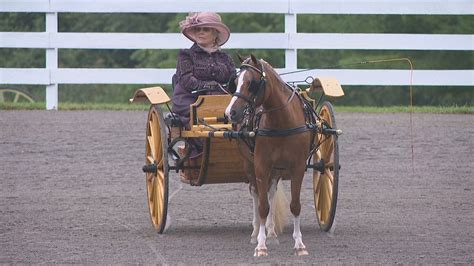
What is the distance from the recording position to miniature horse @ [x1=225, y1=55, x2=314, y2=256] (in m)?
8.50

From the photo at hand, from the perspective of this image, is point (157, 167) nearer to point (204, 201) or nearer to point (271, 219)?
point (271, 219)

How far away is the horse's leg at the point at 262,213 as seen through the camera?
8.61 m

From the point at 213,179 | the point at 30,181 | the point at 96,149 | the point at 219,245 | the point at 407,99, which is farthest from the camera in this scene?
the point at 407,99

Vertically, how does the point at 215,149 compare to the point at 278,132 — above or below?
below

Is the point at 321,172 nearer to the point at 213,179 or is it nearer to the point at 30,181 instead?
the point at 213,179

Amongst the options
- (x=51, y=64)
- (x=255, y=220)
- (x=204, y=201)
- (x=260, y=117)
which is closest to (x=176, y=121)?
(x=255, y=220)

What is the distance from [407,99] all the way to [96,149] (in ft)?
57.6

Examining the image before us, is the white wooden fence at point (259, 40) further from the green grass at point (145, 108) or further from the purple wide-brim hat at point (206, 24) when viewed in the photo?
the purple wide-brim hat at point (206, 24)

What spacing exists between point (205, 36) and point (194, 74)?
1.13ft

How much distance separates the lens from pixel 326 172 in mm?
9992

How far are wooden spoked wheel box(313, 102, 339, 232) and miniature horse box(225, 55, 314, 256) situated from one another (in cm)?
56

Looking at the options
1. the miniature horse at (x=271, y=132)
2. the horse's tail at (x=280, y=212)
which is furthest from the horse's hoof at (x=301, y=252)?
the horse's tail at (x=280, y=212)
